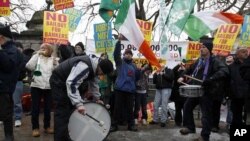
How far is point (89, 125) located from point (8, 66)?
1674 mm

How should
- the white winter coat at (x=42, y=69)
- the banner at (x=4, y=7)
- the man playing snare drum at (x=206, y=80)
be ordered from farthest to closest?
1. the banner at (x=4, y=7)
2. the white winter coat at (x=42, y=69)
3. the man playing snare drum at (x=206, y=80)

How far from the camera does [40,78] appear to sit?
8.73 m

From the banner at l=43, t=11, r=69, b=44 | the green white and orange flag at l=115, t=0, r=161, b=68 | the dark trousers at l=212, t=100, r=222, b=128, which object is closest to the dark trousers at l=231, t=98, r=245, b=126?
the dark trousers at l=212, t=100, r=222, b=128

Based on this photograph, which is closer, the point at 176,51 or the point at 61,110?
the point at 61,110

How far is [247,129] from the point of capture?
5.44 m

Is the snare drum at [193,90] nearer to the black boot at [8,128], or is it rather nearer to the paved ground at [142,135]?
the paved ground at [142,135]

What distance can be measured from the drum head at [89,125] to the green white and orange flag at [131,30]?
7.26 feet

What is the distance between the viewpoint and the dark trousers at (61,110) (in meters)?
7.24

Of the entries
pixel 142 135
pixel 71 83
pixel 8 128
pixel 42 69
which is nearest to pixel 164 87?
pixel 142 135

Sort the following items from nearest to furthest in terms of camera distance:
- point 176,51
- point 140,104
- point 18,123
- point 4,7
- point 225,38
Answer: point 18,123 → point 4,7 → point 140,104 → point 225,38 → point 176,51

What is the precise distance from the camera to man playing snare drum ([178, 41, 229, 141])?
8.55m

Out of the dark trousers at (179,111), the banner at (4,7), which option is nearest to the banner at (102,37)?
the dark trousers at (179,111)

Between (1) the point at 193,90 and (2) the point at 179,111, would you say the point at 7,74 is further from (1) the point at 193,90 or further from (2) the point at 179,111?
(2) the point at 179,111

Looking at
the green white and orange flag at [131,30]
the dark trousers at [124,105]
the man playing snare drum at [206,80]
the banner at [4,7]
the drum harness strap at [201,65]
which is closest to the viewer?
the man playing snare drum at [206,80]
